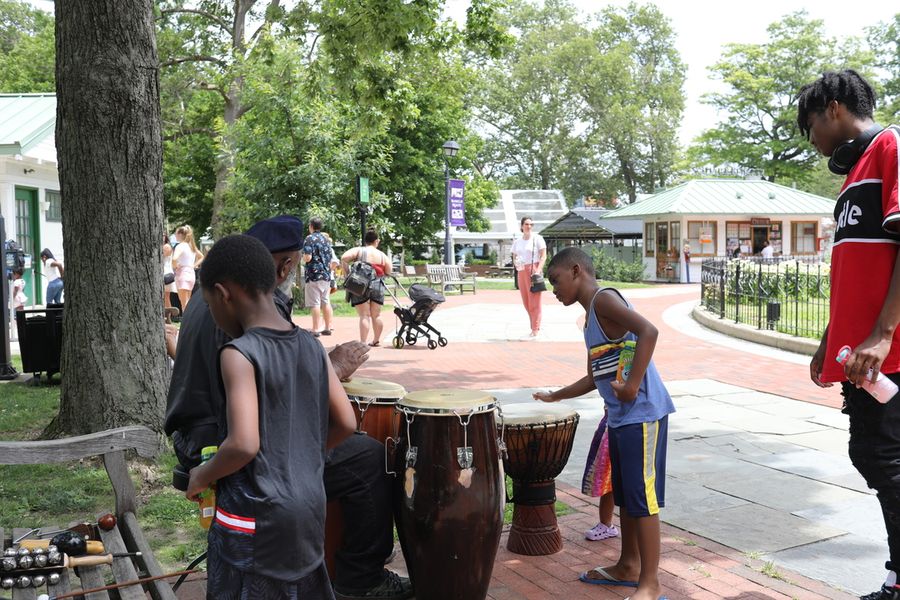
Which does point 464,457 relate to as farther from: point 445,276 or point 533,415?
point 445,276

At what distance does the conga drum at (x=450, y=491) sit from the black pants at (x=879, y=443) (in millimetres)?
1460

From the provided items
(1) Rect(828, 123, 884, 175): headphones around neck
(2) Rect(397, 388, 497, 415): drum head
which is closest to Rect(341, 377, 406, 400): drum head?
(2) Rect(397, 388, 497, 415): drum head

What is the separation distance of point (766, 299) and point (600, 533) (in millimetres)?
11681

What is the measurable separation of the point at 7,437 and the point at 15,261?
8713mm

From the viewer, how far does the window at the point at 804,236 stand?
37062 mm

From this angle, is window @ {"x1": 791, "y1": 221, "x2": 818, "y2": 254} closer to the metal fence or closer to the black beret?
the metal fence

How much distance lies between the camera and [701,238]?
118 feet

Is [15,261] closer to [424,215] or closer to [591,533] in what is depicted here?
[591,533]

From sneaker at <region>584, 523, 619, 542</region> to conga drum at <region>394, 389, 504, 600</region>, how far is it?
1.15 meters

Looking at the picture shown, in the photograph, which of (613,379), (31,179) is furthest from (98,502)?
(31,179)

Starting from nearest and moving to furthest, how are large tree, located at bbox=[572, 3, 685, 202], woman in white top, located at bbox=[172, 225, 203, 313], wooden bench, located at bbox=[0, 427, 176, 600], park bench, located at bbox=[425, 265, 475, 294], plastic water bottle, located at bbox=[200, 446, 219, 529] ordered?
1. plastic water bottle, located at bbox=[200, 446, 219, 529]
2. wooden bench, located at bbox=[0, 427, 176, 600]
3. woman in white top, located at bbox=[172, 225, 203, 313]
4. park bench, located at bbox=[425, 265, 475, 294]
5. large tree, located at bbox=[572, 3, 685, 202]

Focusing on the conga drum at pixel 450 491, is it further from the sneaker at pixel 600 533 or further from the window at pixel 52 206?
the window at pixel 52 206

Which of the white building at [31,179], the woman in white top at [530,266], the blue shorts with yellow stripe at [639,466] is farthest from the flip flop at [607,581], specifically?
the white building at [31,179]

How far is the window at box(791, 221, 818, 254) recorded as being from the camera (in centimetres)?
3706
